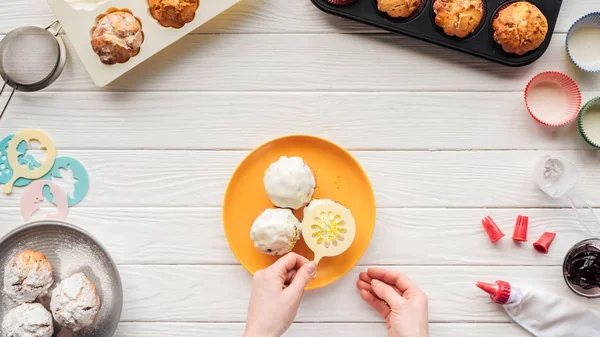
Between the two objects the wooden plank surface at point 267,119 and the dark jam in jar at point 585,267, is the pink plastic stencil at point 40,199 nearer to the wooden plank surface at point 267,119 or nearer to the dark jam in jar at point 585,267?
the wooden plank surface at point 267,119

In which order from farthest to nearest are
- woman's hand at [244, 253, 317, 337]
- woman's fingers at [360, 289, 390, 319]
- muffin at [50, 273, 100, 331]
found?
woman's fingers at [360, 289, 390, 319], muffin at [50, 273, 100, 331], woman's hand at [244, 253, 317, 337]

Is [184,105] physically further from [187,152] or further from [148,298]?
[148,298]

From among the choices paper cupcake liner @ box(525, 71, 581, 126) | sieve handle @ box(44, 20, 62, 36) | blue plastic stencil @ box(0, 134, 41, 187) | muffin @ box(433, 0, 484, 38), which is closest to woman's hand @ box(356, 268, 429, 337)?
paper cupcake liner @ box(525, 71, 581, 126)

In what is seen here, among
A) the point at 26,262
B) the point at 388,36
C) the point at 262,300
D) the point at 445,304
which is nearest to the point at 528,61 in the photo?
the point at 388,36

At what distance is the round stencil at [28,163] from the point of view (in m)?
1.80

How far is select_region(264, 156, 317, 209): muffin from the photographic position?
1646 mm

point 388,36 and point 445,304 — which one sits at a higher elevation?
point 388,36

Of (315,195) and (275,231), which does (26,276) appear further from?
(315,195)

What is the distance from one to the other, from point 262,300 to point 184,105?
733mm

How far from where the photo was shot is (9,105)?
5.99ft

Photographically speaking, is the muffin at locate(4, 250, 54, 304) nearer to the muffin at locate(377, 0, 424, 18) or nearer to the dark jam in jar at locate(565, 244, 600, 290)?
the muffin at locate(377, 0, 424, 18)

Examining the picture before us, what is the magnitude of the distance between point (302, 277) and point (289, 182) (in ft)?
0.98

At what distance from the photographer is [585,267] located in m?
Result: 1.72

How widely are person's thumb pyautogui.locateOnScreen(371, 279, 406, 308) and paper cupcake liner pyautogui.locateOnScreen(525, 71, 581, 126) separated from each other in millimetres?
→ 754
